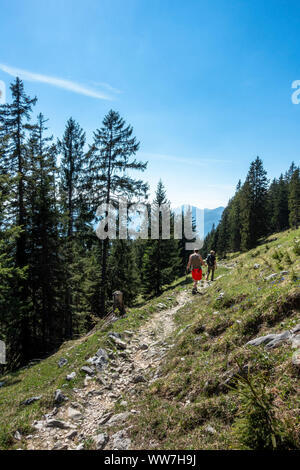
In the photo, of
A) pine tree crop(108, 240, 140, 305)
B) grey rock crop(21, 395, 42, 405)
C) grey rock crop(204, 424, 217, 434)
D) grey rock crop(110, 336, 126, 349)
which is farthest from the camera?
pine tree crop(108, 240, 140, 305)

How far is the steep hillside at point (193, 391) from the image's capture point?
313cm

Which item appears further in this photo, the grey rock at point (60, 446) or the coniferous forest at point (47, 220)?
the coniferous forest at point (47, 220)

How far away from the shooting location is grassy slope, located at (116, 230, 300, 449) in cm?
297

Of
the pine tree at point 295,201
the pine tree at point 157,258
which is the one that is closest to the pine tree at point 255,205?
the pine tree at point 295,201

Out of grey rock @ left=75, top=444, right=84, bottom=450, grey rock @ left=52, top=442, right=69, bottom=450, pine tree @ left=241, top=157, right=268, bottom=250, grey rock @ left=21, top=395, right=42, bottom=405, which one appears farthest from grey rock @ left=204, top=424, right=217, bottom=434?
pine tree @ left=241, top=157, right=268, bottom=250

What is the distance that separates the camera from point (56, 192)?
781 inches

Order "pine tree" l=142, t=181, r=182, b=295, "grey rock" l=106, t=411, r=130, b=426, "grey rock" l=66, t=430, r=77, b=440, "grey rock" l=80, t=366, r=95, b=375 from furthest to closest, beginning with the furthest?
1. "pine tree" l=142, t=181, r=182, b=295
2. "grey rock" l=80, t=366, r=95, b=375
3. "grey rock" l=106, t=411, r=130, b=426
4. "grey rock" l=66, t=430, r=77, b=440

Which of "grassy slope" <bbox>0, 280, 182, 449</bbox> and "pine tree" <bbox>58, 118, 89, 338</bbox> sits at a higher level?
"pine tree" <bbox>58, 118, 89, 338</bbox>

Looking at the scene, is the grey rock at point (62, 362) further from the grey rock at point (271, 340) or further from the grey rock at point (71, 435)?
the grey rock at point (271, 340)

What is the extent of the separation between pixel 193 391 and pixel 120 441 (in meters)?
1.65

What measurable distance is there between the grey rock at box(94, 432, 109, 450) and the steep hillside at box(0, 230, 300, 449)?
0.06 ft

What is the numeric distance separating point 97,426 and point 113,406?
689mm

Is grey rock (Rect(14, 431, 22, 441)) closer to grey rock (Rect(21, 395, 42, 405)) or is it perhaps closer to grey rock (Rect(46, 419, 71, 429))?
grey rock (Rect(46, 419, 71, 429))

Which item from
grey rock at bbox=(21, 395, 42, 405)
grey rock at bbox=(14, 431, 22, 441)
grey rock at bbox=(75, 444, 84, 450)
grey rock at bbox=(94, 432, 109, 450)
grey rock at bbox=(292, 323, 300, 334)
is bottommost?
grey rock at bbox=(21, 395, 42, 405)
